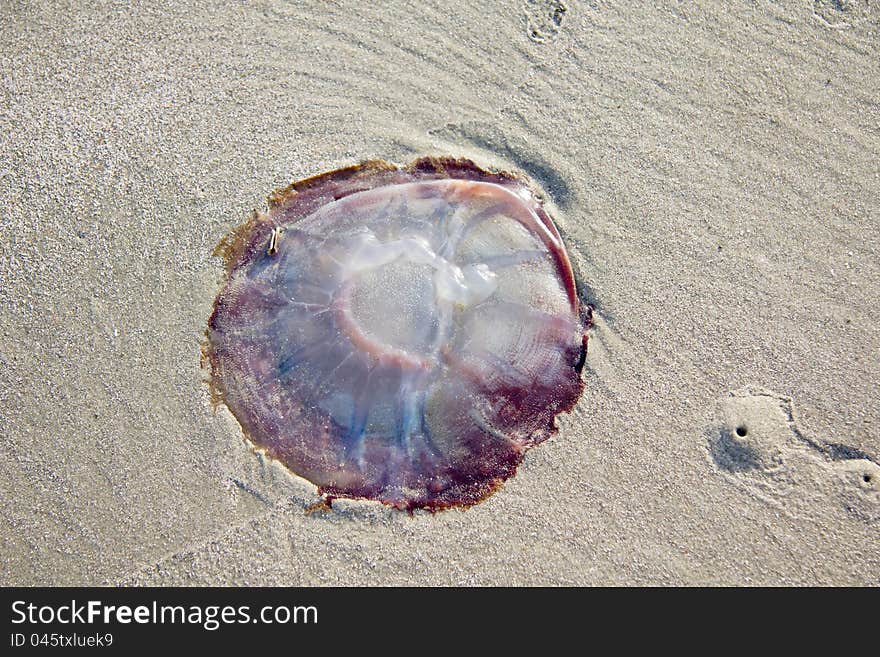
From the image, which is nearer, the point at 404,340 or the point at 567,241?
the point at 404,340

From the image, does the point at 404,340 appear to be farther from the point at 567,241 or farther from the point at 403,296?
the point at 567,241

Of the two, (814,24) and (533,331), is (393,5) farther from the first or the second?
(814,24)

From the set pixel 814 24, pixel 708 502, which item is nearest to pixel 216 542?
pixel 708 502

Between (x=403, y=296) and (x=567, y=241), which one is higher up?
(x=567, y=241)

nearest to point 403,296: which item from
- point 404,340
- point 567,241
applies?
point 404,340

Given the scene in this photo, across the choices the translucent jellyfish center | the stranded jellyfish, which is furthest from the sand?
the translucent jellyfish center

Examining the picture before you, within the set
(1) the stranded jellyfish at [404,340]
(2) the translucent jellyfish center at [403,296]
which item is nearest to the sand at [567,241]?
(1) the stranded jellyfish at [404,340]
